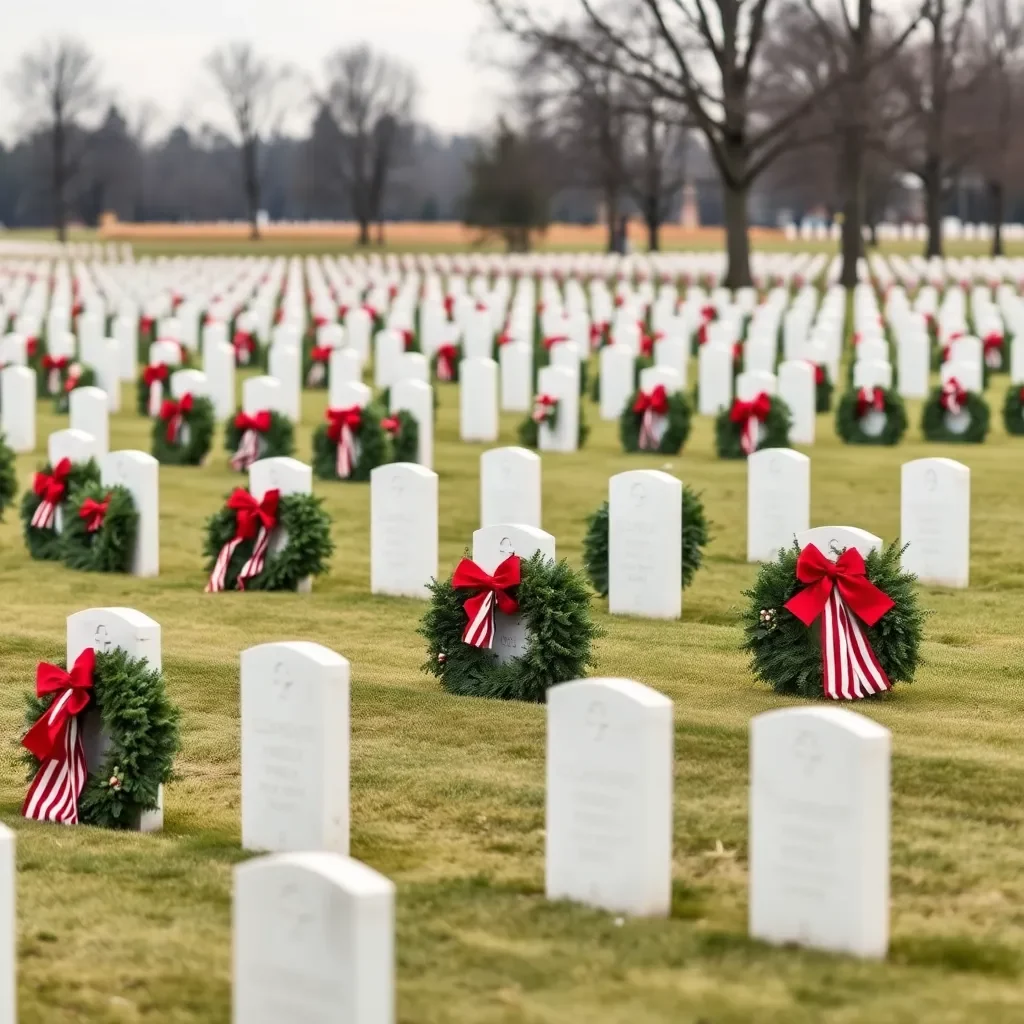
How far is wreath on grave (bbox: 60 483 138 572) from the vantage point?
10852mm

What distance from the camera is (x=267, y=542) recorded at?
10320 mm

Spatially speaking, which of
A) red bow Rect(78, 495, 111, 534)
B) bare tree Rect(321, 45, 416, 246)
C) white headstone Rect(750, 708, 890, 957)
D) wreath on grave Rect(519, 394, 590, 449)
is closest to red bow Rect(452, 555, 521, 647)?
white headstone Rect(750, 708, 890, 957)

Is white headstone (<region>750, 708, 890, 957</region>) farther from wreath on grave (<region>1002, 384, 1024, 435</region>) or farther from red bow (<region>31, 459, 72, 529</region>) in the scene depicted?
wreath on grave (<region>1002, 384, 1024, 435</region>)

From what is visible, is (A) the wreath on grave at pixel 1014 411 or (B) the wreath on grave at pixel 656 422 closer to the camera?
(B) the wreath on grave at pixel 656 422

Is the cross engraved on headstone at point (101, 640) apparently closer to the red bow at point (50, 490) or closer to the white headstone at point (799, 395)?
the red bow at point (50, 490)

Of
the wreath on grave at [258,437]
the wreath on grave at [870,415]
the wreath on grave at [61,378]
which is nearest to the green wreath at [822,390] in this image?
the wreath on grave at [870,415]

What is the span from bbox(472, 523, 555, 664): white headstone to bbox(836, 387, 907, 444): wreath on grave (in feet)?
28.8

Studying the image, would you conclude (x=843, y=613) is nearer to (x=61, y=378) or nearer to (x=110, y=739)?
(x=110, y=739)

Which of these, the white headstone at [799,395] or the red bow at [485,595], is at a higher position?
the white headstone at [799,395]

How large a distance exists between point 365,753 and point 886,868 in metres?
2.43

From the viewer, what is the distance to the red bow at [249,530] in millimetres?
10258

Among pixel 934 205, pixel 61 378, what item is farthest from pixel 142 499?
pixel 934 205

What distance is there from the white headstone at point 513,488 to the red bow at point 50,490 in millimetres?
2251

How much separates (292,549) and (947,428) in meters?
7.98
